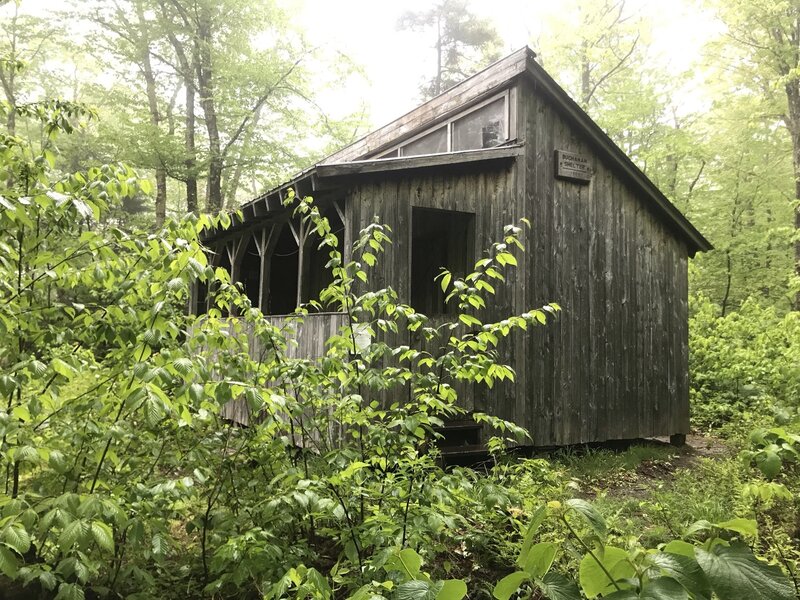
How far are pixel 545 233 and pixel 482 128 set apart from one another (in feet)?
6.71

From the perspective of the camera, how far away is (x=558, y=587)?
1.04 metres

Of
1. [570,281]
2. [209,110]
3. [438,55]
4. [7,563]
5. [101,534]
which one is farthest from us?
[438,55]

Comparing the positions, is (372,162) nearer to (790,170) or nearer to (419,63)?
(790,170)

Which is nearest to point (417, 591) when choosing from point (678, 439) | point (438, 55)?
point (678, 439)

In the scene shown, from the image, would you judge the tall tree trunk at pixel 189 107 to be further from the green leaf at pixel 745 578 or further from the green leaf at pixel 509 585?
the green leaf at pixel 745 578

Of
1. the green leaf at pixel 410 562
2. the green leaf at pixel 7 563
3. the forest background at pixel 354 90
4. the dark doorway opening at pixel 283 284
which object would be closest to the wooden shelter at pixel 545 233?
the dark doorway opening at pixel 283 284

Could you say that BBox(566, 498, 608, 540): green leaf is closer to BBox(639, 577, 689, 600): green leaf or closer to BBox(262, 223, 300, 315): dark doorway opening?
BBox(639, 577, 689, 600): green leaf

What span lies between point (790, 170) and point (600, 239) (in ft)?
42.3

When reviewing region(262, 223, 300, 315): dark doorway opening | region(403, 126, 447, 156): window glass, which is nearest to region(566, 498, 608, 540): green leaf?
region(403, 126, 447, 156): window glass

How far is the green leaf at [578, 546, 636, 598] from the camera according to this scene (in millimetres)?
1074

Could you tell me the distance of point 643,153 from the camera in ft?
53.1

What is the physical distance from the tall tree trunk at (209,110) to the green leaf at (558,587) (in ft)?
55.5

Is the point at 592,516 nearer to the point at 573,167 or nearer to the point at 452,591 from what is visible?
the point at 452,591

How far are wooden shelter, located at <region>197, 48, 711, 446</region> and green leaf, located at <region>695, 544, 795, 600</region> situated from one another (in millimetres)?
5888
